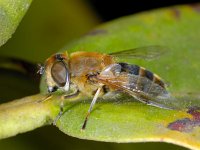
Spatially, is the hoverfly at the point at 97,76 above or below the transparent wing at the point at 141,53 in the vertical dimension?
below

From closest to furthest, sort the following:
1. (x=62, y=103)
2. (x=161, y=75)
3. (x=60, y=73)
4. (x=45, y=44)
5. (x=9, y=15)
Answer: (x=9, y=15), (x=62, y=103), (x=60, y=73), (x=161, y=75), (x=45, y=44)

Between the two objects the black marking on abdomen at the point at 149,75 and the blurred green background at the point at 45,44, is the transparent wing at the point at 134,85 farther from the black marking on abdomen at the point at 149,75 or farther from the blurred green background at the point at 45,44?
the blurred green background at the point at 45,44

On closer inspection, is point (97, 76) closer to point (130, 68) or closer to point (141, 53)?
point (130, 68)

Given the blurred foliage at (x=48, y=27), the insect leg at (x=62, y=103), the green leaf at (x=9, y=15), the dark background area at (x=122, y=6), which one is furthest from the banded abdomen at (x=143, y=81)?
the dark background area at (x=122, y=6)

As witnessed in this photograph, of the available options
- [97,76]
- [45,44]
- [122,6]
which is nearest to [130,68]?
[97,76]

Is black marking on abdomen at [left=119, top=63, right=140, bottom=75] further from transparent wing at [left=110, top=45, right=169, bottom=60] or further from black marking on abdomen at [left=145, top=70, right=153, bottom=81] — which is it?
transparent wing at [left=110, top=45, right=169, bottom=60]
